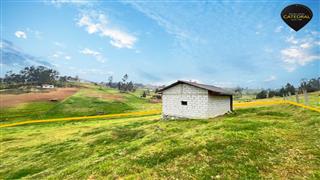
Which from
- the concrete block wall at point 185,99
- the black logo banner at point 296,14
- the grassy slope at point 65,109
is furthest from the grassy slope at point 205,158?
the grassy slope at point 65,109

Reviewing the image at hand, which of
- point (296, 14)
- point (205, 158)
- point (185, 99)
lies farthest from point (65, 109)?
point (296, 14)

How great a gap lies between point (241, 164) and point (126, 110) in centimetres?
6325

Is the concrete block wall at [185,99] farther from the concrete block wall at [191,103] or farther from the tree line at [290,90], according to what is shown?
the tree line at [290,90]

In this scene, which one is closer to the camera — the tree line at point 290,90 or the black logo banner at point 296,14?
the black logo banner at point 296,14

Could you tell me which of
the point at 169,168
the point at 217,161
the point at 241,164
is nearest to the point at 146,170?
the point at 169,168

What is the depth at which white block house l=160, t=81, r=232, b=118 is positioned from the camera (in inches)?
1299

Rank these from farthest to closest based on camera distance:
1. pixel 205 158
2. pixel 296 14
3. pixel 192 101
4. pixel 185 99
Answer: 1. pixel 185 99
2. pixel 192 101
3. pixel 205 158
4. pixel 296 14

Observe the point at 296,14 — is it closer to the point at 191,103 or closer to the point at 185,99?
the point at 191,103

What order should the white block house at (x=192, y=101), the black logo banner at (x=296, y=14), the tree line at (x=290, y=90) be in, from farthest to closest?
the tree line at (x=290, y=90) → the white block house at (x=192, y=101) → the black logo banner at (x=296, y=14)

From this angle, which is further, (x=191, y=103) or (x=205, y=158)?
(x=191, y=103)

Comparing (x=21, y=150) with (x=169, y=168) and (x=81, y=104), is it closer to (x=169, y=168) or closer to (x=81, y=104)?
(x=169, y=168)

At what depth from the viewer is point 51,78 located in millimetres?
159500

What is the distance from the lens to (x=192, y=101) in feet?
112

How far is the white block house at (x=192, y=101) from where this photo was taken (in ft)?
108
